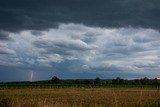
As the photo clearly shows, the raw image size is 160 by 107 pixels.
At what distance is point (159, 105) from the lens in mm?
19516

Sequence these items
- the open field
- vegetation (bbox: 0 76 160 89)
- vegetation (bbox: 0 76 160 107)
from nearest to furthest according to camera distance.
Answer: the open field, vegetation (bbox: 0 76 160 107), vegetation (bbox: 0 76 160 89)

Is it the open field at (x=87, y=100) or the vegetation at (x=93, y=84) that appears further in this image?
the vegetation at (x=93, y=84)

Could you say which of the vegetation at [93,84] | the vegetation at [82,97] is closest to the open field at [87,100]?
the vegetation at [82,97]

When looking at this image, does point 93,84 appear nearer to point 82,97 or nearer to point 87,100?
point 82,97

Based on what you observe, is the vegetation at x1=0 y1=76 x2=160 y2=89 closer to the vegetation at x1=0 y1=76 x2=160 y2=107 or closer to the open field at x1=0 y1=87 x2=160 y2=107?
the vegetation at x1=0 y1=76 x2=160 y2=107

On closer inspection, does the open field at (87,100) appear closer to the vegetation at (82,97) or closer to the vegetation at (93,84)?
the vegetation at (82,97)

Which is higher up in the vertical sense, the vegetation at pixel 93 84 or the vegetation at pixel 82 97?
the vegetation at pixel 93 84

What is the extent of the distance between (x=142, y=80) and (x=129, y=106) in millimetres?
99684

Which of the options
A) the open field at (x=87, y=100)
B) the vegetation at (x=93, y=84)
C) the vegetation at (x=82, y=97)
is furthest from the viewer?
the vegetation at (x=93, y=84)

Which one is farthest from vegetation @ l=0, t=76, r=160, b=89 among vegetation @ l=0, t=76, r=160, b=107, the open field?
the open field

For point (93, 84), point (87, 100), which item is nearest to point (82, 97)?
point (87, 100)

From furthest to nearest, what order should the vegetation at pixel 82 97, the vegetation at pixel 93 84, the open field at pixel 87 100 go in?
the vegetation at pixel 93 84 < the vegetation at pixel 82 97 < the open field at pixel 87 100

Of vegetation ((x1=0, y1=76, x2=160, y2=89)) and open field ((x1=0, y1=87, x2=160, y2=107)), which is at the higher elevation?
vegetation ((x1=0, y1=76, x2=160, y2=89))

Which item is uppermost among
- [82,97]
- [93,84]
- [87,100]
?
[93,84]
